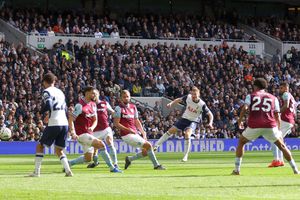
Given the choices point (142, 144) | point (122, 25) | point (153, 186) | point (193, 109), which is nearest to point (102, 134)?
point (142, 144)

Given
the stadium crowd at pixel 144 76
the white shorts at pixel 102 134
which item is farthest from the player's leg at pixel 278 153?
the stadium crowd at pixel 144 76

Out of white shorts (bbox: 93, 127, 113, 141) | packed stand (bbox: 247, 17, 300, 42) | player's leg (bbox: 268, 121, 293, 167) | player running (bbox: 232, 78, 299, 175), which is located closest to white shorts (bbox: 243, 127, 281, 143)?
player running (bbox: 232, 78, 299, 175)

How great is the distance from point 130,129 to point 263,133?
4148mm

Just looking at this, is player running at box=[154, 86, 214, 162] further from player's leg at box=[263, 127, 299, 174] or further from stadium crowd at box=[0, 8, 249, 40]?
stadium crowd at box=[0, 8, 249, 40]

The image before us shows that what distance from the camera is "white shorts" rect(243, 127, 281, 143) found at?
20.9 meters

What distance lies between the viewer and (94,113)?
22.7m

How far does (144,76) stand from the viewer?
50.3m

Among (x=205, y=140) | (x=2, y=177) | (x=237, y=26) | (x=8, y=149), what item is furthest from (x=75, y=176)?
(x=237, y=26)

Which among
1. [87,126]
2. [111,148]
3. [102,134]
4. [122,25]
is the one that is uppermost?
[122,25]

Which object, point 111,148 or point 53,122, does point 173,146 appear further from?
point 53,122

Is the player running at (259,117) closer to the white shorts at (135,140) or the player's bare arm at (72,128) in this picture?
the white shorts at (135,140)

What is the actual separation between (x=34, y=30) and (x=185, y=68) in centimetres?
915

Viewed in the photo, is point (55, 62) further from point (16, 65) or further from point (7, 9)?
point (7, 9)

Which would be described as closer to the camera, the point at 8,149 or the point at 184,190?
the point at 184,190
